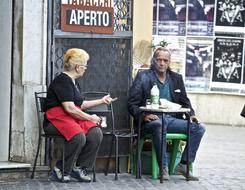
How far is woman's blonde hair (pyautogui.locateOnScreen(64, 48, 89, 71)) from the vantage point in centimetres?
821

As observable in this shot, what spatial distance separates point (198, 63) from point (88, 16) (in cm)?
686

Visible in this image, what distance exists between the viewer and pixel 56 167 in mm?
8297

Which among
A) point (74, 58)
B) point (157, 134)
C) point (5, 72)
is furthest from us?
point (5, 72)

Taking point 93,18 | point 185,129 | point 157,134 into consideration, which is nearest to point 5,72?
point 93,18

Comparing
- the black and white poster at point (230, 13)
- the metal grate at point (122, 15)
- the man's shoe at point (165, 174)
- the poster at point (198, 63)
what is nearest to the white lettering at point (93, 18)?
the metal grate at point (122, 15)

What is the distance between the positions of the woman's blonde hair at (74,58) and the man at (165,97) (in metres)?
0.83

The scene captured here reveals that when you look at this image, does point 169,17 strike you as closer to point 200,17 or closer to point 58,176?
point 200,17

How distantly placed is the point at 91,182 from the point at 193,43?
7.33 m

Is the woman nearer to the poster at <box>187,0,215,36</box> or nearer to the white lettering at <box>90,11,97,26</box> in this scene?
the white lettering at <box>90,11,97,26</box>

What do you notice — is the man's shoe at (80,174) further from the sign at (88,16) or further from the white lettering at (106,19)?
the white lettering at (106,19)

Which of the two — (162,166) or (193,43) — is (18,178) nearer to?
(162,166)

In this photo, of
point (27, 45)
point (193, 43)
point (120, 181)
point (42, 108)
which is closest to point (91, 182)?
point (120, 181)

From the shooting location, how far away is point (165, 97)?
891cm

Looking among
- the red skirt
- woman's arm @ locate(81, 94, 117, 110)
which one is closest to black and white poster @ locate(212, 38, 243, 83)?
woman's arm @ locate(81, 94, 117, 110)
